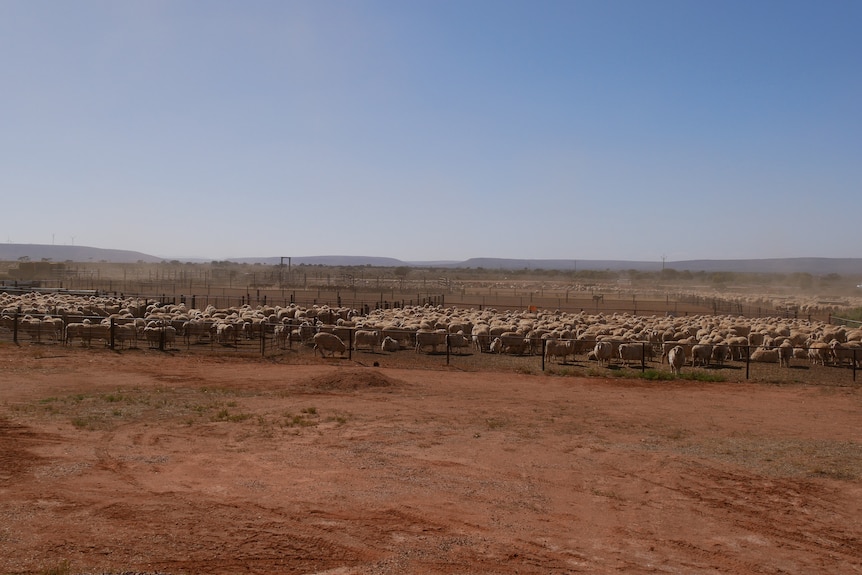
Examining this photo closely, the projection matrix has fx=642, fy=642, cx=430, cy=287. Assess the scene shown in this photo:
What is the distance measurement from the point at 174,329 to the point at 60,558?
1941 centimetres

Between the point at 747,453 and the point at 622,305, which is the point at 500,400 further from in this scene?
the point at 622,305

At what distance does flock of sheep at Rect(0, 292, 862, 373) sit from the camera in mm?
23984

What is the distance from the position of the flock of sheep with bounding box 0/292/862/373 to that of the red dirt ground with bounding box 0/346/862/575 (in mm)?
6481

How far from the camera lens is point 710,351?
78.2ft

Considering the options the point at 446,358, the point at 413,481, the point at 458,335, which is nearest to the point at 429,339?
the point at 458,335

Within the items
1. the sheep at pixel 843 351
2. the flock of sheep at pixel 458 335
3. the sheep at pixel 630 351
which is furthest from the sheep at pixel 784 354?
the sheep at pixel 630 351

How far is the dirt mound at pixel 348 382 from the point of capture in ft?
57.1

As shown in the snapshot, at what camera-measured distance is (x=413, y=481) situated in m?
9.48

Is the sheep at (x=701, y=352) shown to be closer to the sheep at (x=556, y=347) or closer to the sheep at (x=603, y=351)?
the sheep at (x=603, y=351)

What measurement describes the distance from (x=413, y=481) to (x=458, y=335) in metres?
15.3

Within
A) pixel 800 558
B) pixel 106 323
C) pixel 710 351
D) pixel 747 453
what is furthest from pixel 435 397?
pixel 106 323

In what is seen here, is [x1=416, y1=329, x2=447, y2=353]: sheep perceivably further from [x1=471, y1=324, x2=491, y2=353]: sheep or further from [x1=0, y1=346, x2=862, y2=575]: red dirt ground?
[x1=0, y1=346, x2=862, y2=575]: red dirt ground

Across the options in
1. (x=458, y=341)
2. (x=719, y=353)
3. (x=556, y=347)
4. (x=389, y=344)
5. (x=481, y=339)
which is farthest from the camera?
(x=481, y=339)

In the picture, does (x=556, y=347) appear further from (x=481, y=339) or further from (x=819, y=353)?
(x=819, y=353)
